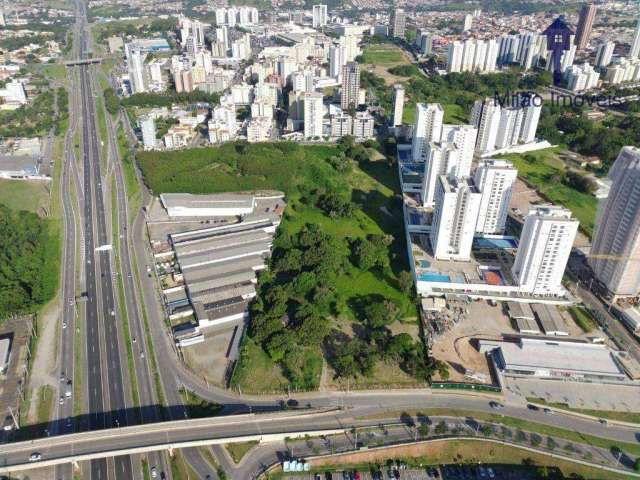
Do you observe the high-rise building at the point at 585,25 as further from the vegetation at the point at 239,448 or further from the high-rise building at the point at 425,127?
the vegetation at the point at 239,448

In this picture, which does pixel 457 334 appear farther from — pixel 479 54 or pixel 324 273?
pixel 479 54

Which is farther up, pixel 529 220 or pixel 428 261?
pixel 529 220

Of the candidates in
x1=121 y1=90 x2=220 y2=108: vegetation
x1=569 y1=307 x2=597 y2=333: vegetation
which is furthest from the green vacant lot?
x1=121 y1=90 x2=220 y2=108: vegetation

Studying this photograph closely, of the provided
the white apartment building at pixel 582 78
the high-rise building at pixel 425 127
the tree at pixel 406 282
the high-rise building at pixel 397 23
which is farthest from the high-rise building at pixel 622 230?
the high-rise building at pixel 397 23

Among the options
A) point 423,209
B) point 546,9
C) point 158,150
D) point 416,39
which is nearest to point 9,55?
point 158,150

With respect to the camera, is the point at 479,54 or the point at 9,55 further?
the point at 9,55

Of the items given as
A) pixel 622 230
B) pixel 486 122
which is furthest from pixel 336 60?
pixel 622 230

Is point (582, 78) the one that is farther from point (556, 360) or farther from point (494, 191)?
point (556, 360)
